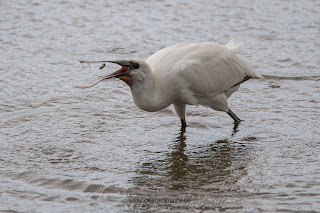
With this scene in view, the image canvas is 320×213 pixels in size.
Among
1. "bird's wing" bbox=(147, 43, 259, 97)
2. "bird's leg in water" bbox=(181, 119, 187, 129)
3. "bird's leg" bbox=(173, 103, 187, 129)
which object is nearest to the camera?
"bird's wing" bbox=(147, 43, 259, 97)

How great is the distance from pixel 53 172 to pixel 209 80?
2214 millimetres

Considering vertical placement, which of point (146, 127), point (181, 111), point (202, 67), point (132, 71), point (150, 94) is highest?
point (132, 71)

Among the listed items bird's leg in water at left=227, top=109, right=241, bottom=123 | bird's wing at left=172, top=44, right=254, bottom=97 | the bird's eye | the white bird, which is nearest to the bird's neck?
the white bird

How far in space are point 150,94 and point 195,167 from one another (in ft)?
2.99

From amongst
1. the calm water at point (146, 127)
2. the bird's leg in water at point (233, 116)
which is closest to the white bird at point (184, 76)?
the bird's leg in water at point (233, 116)

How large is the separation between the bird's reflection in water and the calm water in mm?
11

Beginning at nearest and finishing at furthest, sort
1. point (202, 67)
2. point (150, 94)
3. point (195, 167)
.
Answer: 1. point (195, 167)
2. point (150, 94)
3. point (202, 67)

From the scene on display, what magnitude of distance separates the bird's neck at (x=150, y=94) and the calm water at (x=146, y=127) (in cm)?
54

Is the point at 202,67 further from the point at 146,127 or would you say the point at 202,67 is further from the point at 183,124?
the point at 146,127

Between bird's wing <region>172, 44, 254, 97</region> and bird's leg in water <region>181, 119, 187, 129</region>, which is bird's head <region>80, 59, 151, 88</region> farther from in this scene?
bird's leg in water <region>181, 119, 187, 129</region>

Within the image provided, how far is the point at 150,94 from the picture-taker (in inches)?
252

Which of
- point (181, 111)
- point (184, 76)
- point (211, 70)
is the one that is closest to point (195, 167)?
point (184, 76)

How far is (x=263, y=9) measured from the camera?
1313 centimetres

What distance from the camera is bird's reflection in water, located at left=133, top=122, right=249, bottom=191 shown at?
5.71 meters
